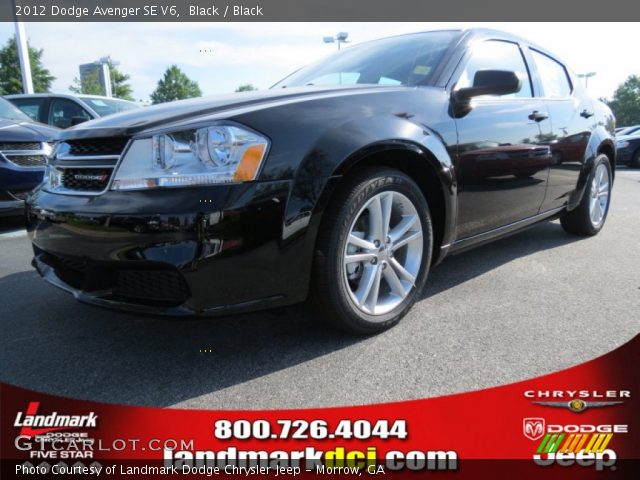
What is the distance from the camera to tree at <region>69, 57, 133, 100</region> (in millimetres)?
46062

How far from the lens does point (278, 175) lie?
1.83 meters

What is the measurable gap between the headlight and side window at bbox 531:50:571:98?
2.50 m

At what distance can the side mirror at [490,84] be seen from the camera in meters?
2.47

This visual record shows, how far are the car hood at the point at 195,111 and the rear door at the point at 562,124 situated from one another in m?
1.55

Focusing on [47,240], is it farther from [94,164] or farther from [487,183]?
[487,183]

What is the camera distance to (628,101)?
198 ft

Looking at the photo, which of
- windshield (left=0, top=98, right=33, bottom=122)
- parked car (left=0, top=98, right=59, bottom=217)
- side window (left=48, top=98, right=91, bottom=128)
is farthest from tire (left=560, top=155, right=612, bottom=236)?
side window (left=48, top=98, right=91, bottom=128)

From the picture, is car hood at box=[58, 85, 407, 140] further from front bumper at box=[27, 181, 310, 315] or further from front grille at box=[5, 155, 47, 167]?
front grille at box=[5, 155, 47, 167]

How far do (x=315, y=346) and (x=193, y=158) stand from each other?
0.96 meters

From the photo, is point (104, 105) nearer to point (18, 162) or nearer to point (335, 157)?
point (18, 162)

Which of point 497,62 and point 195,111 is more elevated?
point 497,62

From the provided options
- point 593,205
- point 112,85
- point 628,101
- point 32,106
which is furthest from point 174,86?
point 593,205

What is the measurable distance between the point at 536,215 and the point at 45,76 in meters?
47.3

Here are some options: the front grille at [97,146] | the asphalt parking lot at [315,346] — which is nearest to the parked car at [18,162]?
the asphalt parking lot at [315,346]
